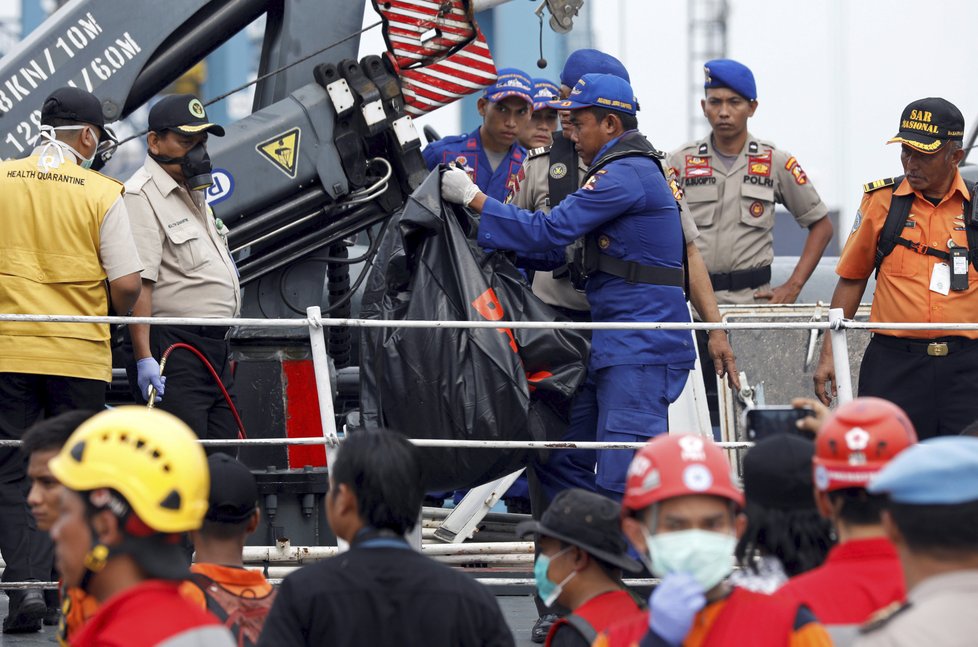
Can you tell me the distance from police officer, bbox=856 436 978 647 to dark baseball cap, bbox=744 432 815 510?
69 centimetres

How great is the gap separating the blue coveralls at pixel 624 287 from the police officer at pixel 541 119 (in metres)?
2.22

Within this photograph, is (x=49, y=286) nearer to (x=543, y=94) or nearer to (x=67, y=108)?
(x=67, y=108)

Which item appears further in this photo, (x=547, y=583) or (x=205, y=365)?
(x=205, y=365)

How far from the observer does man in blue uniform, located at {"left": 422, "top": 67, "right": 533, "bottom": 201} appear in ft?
23.7

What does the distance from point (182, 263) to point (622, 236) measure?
167cm

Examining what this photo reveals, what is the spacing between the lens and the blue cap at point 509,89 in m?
7.24

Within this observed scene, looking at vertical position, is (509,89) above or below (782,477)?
above

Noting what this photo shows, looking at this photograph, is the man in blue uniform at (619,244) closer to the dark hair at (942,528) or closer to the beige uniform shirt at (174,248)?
the beige uniform shirt at (174,248)

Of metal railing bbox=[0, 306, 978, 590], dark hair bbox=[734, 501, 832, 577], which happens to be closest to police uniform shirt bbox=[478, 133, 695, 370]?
metal railing bbox=[0, 306, 978, 590]

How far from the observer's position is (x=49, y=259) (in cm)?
530

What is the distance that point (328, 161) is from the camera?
671 cm

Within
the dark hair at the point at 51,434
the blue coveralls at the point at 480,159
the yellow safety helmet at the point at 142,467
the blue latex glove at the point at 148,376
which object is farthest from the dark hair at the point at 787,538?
the blue coveralls at the point at 480,159

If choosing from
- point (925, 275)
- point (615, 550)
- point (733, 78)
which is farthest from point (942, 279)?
point (615, 550)

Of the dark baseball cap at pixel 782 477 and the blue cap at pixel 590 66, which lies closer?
the dark baseball cap at pixel 782 477
